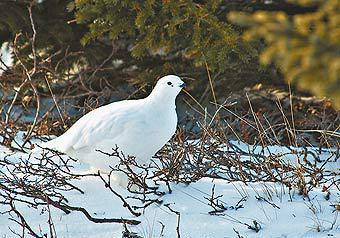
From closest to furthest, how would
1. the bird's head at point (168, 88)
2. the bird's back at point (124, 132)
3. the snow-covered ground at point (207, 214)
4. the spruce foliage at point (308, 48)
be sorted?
1. the spruce foliage at point (308, 48)
2. the snow-covered ground at point (207, 214)
3. the bird's back at point (124, 132)
4. the bird's head at point (168, 88)

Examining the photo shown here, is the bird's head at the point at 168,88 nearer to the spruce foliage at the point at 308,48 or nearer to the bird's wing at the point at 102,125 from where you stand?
the bird's wing at the point at 102,125

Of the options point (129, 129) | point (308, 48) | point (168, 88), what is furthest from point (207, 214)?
point (308, 48)

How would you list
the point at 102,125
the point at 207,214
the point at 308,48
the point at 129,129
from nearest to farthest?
the point at 308,48 → the point at 207,214 → the point at 129,129 → the point at 102,125

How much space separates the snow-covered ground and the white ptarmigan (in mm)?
204

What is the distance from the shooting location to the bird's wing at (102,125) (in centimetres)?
318

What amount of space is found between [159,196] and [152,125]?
1.17 feet

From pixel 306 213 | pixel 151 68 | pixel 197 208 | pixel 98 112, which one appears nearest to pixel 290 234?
pixel 306 213

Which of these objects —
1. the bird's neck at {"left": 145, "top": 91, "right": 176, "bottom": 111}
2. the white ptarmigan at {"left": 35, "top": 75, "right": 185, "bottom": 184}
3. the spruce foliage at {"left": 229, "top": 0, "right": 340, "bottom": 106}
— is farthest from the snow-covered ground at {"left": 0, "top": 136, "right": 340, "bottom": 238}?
the spruce foliage at {"left": 229, "top": 0, "right": 340, "bottom": 106}

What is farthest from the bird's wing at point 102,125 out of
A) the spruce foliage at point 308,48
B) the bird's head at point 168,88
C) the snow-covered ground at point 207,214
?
the spruce foliage at point 308,48

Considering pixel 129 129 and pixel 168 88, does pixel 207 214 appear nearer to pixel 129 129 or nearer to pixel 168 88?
pixel 129 129

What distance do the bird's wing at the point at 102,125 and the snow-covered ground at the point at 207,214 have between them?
243mm

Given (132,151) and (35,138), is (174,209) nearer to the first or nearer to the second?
(132,151)

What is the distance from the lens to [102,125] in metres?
3.24

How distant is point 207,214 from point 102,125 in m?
0.68
